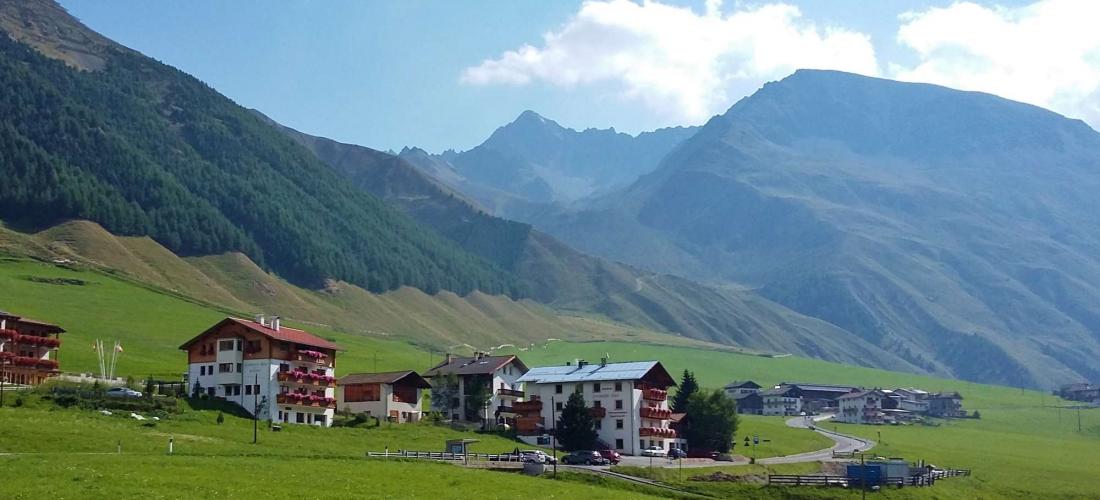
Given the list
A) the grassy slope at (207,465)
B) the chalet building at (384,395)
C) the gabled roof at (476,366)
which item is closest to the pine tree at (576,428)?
the chalet building at (384,395)

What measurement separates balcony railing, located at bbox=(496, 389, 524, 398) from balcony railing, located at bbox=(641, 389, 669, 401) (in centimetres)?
1942

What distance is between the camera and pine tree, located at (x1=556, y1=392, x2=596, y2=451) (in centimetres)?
11112

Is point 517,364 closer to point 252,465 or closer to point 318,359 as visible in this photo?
point 318,359

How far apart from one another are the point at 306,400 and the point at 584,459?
99.6 feet

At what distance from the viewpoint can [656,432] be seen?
121312mm

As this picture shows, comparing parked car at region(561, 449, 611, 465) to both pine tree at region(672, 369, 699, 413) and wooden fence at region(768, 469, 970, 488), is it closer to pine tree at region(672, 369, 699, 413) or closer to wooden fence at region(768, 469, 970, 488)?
wooden fence at region(768, 469, 970, 488)

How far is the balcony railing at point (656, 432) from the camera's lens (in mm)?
119938

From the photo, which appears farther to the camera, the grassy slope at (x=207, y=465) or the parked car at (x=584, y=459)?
the parked car at (x=584, y=459)

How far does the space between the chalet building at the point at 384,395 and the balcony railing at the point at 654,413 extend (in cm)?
2550

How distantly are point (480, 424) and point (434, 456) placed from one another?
43.3 m

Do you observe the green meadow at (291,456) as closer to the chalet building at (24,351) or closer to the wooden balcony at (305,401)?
the wooden balcony at (305,401)

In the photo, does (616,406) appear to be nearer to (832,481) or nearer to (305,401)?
(832,481)

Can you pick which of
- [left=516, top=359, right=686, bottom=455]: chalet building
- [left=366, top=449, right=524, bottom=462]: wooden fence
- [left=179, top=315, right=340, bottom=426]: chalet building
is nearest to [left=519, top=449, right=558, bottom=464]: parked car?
[left=366, top=449, right=524, bottom=462]: wooden fence

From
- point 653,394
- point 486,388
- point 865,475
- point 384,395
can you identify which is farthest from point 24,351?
point 865,475
